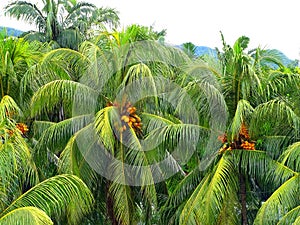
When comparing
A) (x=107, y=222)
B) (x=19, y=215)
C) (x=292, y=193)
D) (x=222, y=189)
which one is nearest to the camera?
(x=19, y=215)

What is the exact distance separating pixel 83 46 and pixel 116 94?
1.55m

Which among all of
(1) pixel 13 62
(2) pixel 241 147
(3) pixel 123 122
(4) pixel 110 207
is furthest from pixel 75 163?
(2) pixel 241 147

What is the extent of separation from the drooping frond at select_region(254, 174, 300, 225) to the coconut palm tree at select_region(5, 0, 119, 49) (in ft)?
36.5

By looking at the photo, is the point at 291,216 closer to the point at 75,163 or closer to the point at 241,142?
the point at 241,142

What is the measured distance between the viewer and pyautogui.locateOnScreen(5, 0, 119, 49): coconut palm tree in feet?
64.1

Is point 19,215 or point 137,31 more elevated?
point 137,31

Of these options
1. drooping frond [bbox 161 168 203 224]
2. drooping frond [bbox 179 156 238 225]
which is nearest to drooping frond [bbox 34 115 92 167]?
drooping frond [bbox 161 168 203 224]

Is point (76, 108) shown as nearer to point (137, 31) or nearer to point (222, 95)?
point (137, 31)

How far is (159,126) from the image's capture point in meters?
11.9

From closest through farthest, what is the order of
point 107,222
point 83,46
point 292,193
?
1. point 292,193
2. point 83,46
3. point 107,222

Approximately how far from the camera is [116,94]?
39.2 ft

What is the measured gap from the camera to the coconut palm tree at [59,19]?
769 inches

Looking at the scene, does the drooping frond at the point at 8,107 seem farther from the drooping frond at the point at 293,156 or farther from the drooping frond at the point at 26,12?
the drooping frond at the point at 26,12

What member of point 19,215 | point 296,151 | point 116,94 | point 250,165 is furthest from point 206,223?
point 19,215
